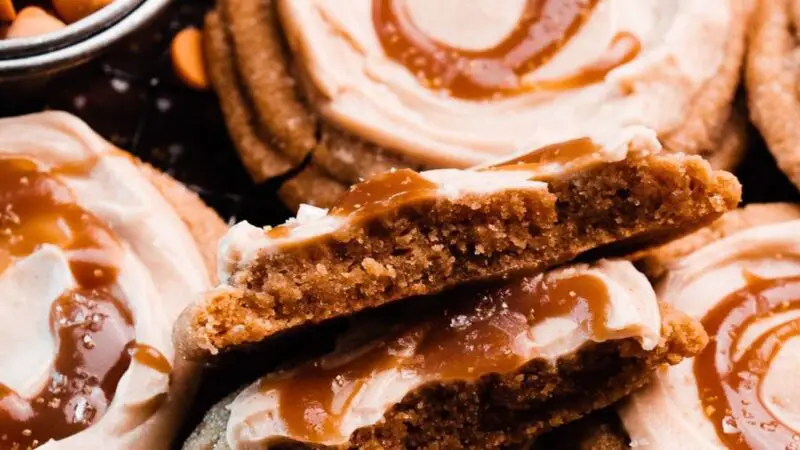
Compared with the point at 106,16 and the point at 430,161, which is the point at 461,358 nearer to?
the point at 430,161

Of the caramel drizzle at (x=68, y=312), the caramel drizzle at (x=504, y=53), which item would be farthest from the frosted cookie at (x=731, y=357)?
the caramel drizzle at (x=68, y=312)

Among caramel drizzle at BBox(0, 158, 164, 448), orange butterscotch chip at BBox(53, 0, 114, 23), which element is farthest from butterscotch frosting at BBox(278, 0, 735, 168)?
caramel drizzle at BBox(0, 158, 164, 448)

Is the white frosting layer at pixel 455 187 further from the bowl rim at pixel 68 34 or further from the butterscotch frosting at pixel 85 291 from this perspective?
the bowl rim at pixel 68 34

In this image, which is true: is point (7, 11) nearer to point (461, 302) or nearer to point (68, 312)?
point (68, 312)

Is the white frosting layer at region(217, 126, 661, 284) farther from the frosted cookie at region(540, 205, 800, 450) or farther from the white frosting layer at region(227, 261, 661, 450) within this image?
the frosted cookie at region(540, 205, 800, 450)

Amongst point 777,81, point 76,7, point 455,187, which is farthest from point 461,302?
point 76,7

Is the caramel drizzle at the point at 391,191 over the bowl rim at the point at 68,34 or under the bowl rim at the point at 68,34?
over
